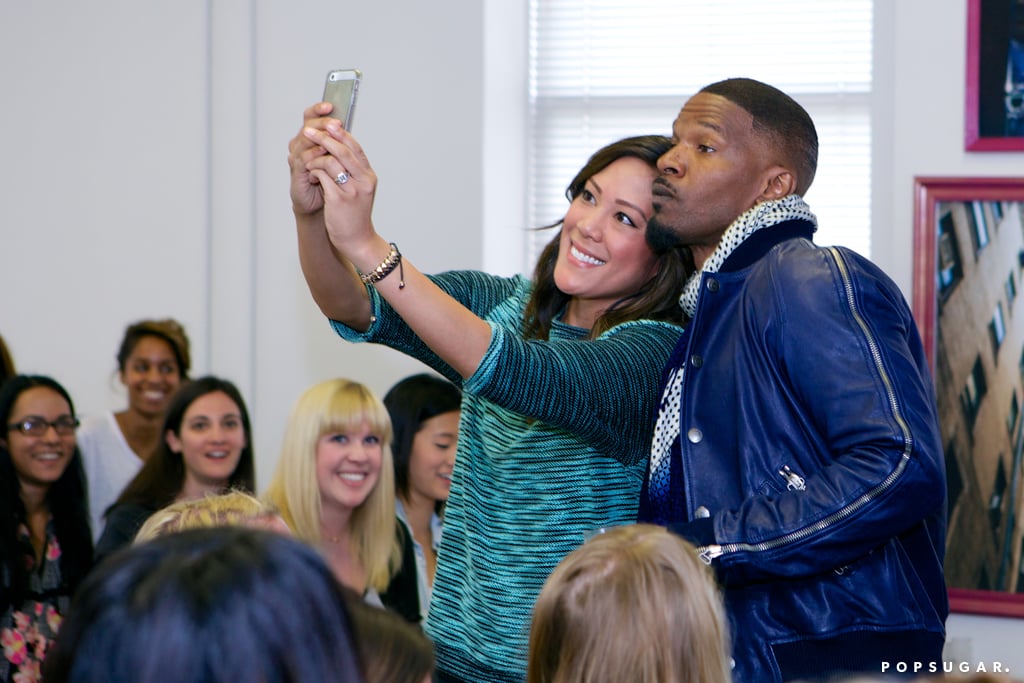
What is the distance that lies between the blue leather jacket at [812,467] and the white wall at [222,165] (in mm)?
2727

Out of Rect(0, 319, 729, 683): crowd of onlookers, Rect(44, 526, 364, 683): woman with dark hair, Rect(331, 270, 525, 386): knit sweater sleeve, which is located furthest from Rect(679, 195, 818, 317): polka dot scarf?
Rect(44, 526, 364, 683): woman with dark hair

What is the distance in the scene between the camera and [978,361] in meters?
3.89

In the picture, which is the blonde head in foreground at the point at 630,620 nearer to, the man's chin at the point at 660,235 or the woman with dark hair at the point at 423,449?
the man's chin at the point at 660,235

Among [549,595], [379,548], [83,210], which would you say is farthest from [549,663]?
[83,210]

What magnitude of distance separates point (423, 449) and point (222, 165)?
1.37 meters

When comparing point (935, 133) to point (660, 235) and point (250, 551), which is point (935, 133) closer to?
point (660, 235)

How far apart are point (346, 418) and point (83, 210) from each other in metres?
1.63

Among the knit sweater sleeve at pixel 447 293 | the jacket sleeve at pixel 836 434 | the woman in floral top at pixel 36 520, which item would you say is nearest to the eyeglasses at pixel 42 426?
the woman in floral top at pixel 36 520

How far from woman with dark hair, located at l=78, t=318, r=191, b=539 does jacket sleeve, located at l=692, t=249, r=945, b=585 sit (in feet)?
10.4

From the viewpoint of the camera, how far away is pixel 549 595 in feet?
5.20

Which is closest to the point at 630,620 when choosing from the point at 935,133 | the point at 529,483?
the point at 529,483

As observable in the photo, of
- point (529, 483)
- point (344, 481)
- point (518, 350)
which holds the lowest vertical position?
point (344, 481)

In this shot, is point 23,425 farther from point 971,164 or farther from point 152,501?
point 971,164

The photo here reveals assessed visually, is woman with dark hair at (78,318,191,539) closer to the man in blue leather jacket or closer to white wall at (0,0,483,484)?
white wall at (0,0,483,484)
